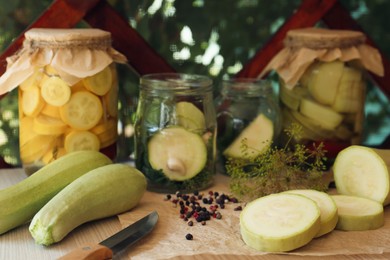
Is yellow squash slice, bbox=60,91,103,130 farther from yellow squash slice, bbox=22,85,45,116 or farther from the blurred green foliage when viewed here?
the blurred green foliage

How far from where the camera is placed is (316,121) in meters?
1.17

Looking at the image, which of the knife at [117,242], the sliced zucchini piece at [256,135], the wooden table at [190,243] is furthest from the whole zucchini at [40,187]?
the sliced zucchini piece at [256,135]

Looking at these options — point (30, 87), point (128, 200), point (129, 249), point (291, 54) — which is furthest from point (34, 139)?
point (291, 54)

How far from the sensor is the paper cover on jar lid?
1020 mm

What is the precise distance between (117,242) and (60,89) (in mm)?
313

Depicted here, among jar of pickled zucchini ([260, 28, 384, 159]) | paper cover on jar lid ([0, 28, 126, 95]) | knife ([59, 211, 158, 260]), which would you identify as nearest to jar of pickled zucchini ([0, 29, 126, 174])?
paper cover on jar lid ([0, 28, 126, 95])

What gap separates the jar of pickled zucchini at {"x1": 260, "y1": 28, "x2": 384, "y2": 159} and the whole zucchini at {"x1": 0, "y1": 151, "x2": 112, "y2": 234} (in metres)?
0.37

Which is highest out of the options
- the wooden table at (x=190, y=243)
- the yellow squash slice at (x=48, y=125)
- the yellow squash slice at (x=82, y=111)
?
the yellow squash slice at (x=82, y=111)

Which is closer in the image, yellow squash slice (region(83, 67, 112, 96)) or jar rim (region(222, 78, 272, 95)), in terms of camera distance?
yellow squash slice (region(83, 67, 112, 96))

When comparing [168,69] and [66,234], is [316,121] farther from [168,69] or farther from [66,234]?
[66,234]

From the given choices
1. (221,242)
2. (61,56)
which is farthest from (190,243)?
(61,56)

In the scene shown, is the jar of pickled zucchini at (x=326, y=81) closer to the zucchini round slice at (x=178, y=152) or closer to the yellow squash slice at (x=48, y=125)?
the zucchini round slice at (x=178, y=152)

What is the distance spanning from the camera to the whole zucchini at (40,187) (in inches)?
34.8

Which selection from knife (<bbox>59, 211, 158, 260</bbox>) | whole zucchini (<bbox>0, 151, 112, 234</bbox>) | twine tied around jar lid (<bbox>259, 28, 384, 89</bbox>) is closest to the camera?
knife (<bbox>59, 211, 158, 260</bbox>)
